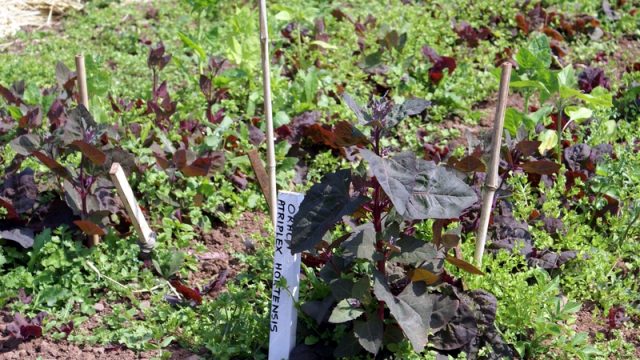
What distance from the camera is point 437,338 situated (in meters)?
3.15

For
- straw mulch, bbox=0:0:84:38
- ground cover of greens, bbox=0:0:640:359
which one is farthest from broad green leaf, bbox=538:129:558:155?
straw mulch, bbox=0:0:84:38

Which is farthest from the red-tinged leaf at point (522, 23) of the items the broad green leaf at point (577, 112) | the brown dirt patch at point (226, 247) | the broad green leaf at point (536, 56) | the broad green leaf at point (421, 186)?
the broad green leaf at point (421, 186)

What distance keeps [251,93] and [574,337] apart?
2.83m

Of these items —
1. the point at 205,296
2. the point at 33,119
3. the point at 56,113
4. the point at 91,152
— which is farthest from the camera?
the point at 33,119

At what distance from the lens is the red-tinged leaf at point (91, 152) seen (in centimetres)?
346

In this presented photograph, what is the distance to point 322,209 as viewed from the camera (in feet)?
9.39

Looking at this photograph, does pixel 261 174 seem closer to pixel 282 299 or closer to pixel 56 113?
pixel 282 299

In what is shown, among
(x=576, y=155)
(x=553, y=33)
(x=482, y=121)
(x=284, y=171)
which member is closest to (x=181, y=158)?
(x=284, y=171)

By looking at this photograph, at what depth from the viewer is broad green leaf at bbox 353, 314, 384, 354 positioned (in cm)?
293

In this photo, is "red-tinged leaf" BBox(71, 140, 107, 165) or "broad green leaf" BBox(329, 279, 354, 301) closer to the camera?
"broad green leaf" BBox(329, 279, 354, 301)

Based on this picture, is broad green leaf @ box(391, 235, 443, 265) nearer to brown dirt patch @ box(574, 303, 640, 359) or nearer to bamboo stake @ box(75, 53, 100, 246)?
brown dirt patch @ box(574, 303, 640, 359)

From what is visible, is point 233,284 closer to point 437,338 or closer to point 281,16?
point 437,338

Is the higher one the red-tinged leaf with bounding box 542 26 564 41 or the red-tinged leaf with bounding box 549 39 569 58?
the red-tinged leaf with bounding box 542 26 564 41

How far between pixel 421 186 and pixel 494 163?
52 centimetres
